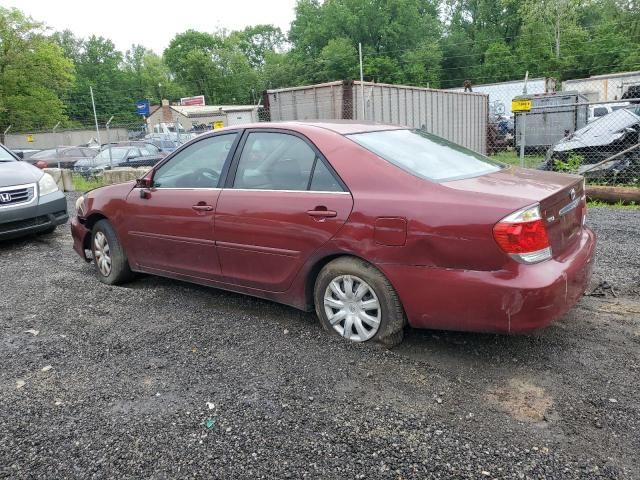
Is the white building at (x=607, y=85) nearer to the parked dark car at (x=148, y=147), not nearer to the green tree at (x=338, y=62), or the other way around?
the parked dark car at (x=148, y=147)

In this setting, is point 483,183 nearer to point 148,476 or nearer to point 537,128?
point 148,476

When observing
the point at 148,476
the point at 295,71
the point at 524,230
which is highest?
the point at 295,71

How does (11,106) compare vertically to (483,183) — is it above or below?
above

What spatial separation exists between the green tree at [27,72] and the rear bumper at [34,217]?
1565 inches

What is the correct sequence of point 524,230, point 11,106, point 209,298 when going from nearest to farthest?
point 524,230, point 209,298, point 11,106

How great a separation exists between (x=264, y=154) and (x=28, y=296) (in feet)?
9.23

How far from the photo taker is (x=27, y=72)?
4244 cm

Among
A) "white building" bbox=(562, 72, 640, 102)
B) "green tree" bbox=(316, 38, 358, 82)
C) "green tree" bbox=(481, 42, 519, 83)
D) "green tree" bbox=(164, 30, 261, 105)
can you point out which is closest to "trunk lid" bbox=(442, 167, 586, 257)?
"white building" bbox=(562, 72, 640, 102)

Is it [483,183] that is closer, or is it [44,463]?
[44,463]

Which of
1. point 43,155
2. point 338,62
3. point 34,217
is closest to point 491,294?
point 34,217

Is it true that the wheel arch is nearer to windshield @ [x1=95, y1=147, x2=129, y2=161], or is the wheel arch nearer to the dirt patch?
the dirt patch

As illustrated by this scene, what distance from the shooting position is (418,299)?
10.5ft

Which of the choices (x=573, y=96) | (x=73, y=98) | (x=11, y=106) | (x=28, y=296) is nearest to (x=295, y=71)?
(x=73, y=98)

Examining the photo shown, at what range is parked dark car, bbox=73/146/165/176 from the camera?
16.0 m
